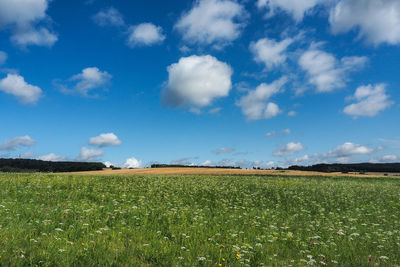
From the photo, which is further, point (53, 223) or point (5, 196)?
point (5, 196)

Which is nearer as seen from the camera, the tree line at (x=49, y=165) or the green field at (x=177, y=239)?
the green field at (x=177, y=239)

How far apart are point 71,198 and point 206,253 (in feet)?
40.1

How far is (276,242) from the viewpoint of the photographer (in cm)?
973

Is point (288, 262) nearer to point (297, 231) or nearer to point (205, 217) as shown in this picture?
point (297, 231)

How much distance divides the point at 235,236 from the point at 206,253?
7.83 feet

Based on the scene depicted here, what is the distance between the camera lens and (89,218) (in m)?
11.6

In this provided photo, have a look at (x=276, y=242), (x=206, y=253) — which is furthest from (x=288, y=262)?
(x=206, y=253)

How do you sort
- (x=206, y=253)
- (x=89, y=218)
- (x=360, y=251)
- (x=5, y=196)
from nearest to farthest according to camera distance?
(x=206, y=253) < (x=360, y=251) < (x=89, y=218) < (x=5, y=196)

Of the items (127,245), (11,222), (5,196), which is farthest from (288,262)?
(5,196)

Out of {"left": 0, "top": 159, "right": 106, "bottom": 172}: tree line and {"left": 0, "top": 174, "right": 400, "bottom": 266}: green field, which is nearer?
{"left": 0, "top": 174, "right": 400, "bottom": 266}: green field

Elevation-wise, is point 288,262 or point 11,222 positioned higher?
point 11,222

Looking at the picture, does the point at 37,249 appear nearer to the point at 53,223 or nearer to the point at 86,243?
the point at 86,243

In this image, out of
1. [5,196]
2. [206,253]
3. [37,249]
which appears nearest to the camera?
[37,249]

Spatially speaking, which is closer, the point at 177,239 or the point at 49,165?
the point at 177,239
